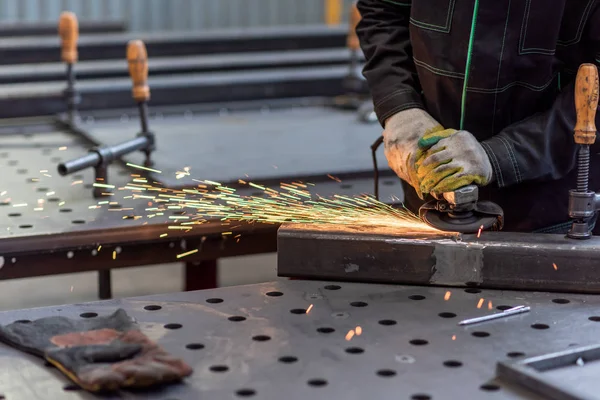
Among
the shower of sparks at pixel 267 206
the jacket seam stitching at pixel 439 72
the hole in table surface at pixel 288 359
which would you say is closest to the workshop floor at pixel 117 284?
the shower of sparks at pixel 267 206

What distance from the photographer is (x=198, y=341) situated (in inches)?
50.0

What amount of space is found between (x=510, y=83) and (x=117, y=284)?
2.82 meters

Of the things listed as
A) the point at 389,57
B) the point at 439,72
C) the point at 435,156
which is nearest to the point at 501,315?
the point at 435,156

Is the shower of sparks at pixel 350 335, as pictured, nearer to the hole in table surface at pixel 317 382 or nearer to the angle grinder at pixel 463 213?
the hole in table surface at pixel 317 382

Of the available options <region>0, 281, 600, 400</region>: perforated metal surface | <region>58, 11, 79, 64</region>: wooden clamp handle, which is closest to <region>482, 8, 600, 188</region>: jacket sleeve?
<region>0, 281, 600, 400</region>: perforated metal surface

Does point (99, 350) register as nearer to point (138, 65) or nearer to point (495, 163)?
point (495, 163)

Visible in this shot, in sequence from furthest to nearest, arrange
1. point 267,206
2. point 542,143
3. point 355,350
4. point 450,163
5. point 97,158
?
point 97,158, point 267,206, point 542,143, point 450,163, point 355,350

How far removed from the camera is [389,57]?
1.84m

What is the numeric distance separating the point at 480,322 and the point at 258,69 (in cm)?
289

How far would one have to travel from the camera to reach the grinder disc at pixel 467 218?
1.53 m

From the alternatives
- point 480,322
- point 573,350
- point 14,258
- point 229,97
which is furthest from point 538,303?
point 229,97

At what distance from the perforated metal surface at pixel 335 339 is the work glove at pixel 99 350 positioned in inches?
0.8

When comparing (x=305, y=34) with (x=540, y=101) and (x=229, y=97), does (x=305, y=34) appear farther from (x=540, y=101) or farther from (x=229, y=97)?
(x=540, y=101)

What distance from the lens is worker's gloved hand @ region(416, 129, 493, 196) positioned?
1518 millimetres
